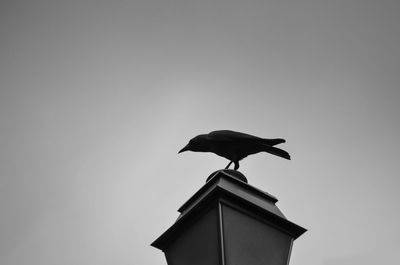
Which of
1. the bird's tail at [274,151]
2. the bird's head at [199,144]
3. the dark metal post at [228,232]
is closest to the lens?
the dark metal post at [228,232]

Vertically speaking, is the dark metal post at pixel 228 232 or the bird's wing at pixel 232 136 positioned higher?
the bird's wing at pixel 232 136

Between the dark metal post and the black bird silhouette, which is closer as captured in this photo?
the dark metal post

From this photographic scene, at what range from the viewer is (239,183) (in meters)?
2.88

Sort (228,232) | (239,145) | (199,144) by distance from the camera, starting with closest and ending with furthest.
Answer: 1. (228,232)
2. (239,145)
3. (199,144)

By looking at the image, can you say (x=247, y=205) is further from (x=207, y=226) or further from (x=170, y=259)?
(x=170, y=259)

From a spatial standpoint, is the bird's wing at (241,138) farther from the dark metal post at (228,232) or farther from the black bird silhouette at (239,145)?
the dark metal post at (228,232)

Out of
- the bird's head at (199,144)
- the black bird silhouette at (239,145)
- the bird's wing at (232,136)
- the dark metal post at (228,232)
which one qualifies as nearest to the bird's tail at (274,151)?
the black bird silhouette at (239,145)

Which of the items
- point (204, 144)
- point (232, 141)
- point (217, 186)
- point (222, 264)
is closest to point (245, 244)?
point (222, 264)

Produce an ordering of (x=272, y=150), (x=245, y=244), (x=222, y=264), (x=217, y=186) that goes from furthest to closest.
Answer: (x=272, y=150) → (x=217, y=186) → (x=245, y=244) → (x=222, y=264)

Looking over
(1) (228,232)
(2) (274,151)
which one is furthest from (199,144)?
(1) (228,232)

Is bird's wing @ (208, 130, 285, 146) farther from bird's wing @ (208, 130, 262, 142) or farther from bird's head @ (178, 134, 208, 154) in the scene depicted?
bird's head @ (178, 134, 208, 154)

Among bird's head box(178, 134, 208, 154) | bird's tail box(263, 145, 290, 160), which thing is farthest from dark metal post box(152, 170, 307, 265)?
bird's head box(178, 134, 208, 154)

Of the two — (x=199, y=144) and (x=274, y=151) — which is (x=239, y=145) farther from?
(x=199, y=144)

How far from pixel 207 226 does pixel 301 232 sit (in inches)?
26.2
